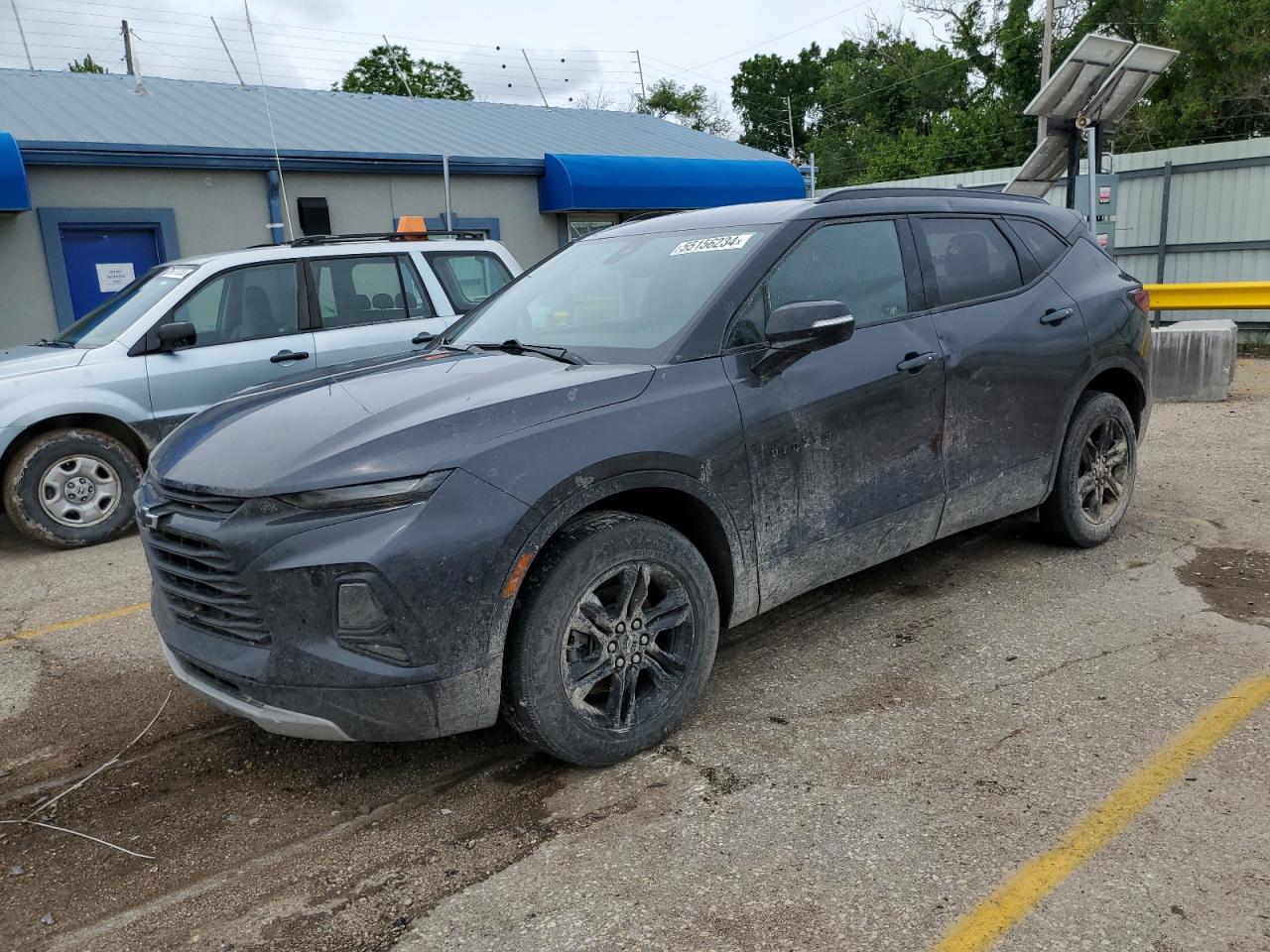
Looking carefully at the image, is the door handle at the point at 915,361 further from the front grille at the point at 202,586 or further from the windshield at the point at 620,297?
the front grille at the point at 202,586

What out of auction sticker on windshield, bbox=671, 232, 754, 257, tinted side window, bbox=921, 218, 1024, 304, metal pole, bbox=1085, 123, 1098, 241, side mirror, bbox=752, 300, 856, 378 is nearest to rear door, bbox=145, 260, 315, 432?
auction sticker on windshield, bbox=671, 232, 754, 257

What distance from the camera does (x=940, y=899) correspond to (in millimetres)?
2531

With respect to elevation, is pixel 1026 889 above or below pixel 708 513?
below

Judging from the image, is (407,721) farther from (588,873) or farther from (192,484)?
(192,484)

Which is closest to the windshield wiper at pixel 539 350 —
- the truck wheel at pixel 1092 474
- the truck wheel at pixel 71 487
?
the truck wheel at pixel 1092 474

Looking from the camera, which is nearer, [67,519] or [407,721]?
[407,721]

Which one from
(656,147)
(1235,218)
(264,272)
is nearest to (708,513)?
(264,272)

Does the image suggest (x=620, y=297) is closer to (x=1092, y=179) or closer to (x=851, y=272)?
(x=851, y=272)

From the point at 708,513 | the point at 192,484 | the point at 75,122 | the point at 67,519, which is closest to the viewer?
the point at 192,484

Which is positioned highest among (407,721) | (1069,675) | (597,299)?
(597,299)

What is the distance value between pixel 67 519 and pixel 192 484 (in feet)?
14.3

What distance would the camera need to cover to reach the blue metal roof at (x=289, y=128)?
1233 cm

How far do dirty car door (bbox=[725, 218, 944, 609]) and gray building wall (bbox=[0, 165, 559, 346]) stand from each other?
11209 mm

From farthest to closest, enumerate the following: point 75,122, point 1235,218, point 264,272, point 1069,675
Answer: point 1235,218 → point 75,122 → point 264,272 → point 1069,675
